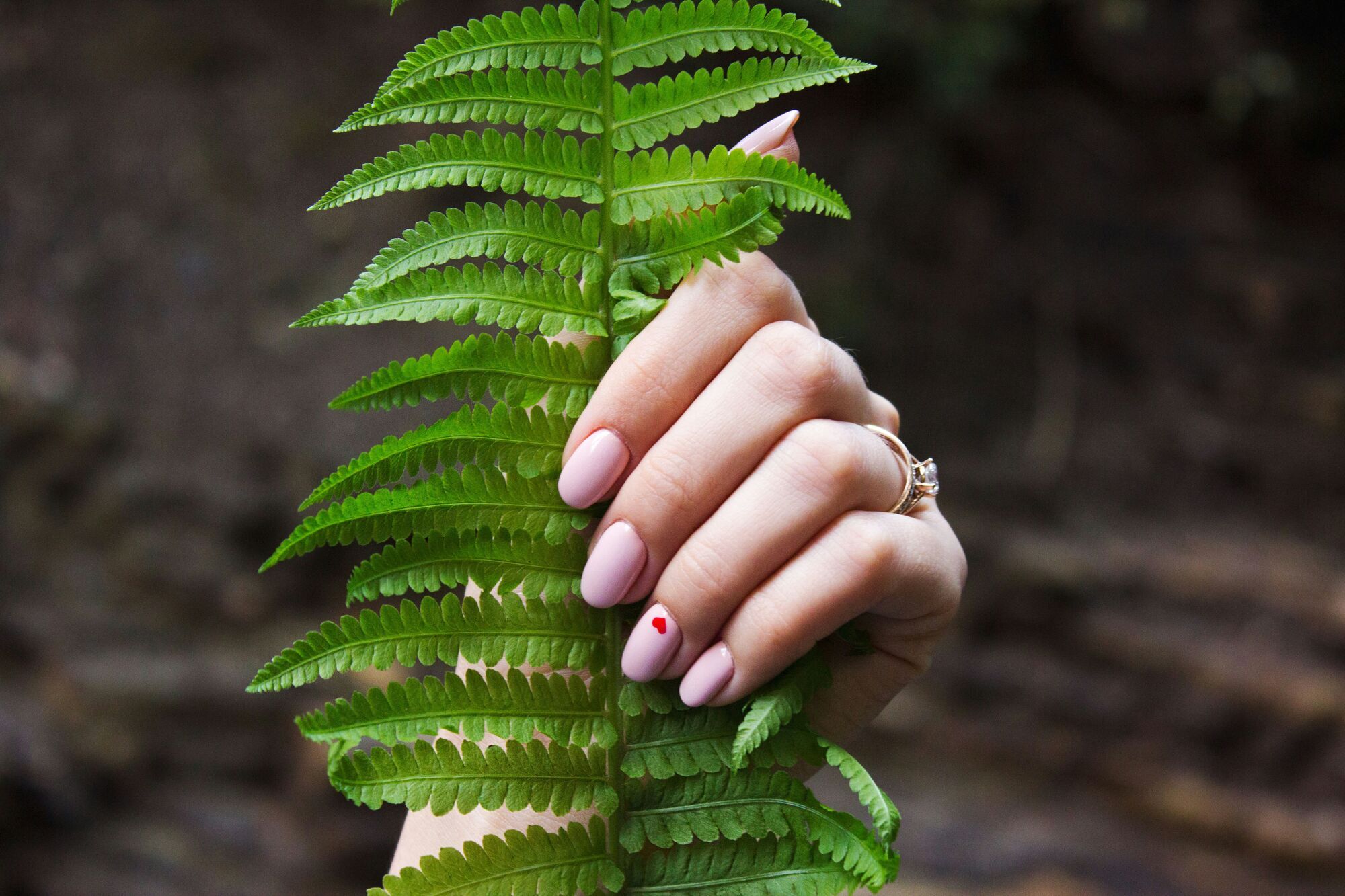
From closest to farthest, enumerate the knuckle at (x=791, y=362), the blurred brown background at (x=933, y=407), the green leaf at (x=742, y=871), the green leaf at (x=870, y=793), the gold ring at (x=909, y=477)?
the green leaf at (x=870, y=793), the green leaf at (x=742, y=871), the knuckle at (x=791, y=362), the gold ring at (x=909, y=477), the blurred brown background at (x=933, y=407)

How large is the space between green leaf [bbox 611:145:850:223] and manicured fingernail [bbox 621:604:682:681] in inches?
20.3

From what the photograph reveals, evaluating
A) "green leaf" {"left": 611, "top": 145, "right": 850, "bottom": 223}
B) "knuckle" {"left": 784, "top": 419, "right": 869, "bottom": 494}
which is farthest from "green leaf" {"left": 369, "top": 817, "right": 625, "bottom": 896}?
"green leaf" {"left": 611, "top": 145, "right": 850, "bottom": 223}

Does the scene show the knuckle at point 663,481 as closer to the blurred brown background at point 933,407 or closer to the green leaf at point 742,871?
the green leaf at point 742,871

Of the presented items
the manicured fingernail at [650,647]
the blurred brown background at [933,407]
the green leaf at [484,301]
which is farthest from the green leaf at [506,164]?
the blurred brown background at [933,407]

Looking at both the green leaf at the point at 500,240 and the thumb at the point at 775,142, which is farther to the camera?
the thumb at the point at 775,142

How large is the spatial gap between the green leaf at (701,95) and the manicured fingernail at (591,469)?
38 centimetres

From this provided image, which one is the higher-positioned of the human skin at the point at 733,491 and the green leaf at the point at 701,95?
the green leaf at the point at 701,95

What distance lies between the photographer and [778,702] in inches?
46.2

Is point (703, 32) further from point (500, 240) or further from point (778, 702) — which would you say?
point (778, 702)

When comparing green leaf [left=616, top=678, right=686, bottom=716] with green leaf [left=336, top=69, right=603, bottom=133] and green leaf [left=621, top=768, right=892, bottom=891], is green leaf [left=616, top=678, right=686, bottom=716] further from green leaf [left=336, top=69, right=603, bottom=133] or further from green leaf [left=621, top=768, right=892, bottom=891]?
green leaf [left=336, top=69, right=603, bottom=133]

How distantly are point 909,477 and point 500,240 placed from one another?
2.30 feet

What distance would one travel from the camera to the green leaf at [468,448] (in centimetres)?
113

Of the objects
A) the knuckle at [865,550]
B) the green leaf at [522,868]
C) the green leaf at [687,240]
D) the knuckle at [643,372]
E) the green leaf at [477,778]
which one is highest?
the green leaf at [687,240]

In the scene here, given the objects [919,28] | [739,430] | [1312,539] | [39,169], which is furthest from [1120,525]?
[39,169]
